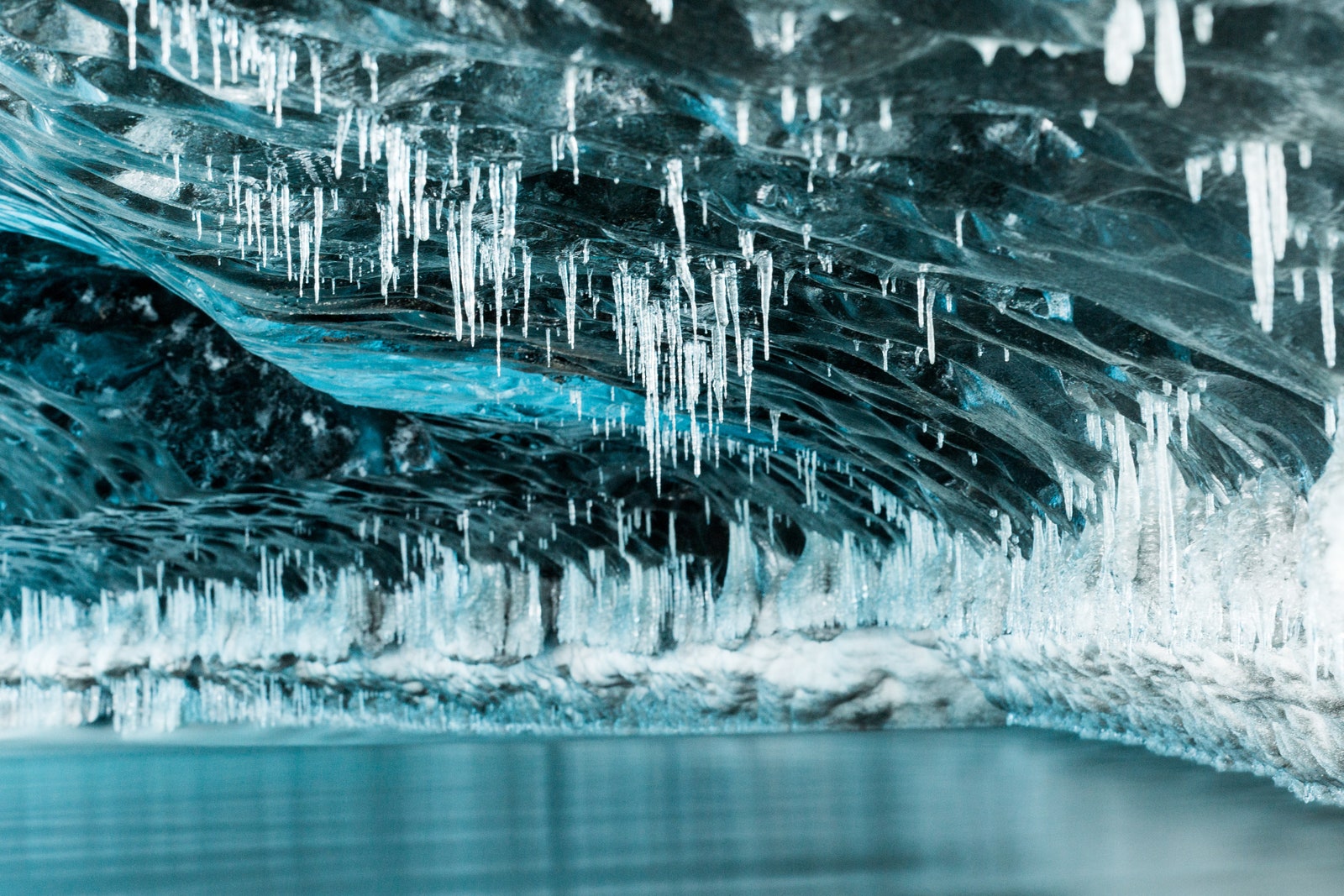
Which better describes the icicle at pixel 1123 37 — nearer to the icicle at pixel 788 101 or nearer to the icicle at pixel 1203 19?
the icicle at pixel 1203 19

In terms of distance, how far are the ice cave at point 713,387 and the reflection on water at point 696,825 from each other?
13 centimetres

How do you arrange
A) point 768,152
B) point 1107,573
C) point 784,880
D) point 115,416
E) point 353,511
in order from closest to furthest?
point 768,152, point 784,880, point 1107,573, point 115,416, point 353,511

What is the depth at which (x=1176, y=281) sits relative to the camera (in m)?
6.28

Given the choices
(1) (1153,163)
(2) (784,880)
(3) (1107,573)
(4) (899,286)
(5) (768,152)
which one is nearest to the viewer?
(1) (1153,163)

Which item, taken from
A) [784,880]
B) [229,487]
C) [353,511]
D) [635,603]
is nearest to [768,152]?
[784,880]

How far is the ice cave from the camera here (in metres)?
5.09

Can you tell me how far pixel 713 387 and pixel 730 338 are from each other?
34.8 inches

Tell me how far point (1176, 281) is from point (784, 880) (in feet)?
16.5

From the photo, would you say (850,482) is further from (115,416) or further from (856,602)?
(115,416)

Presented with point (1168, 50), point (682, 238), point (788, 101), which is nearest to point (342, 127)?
point (682, 238)

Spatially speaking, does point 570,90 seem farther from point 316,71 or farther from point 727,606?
point 727,606

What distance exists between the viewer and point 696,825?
464 inches

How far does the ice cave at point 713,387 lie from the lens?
16.7ft

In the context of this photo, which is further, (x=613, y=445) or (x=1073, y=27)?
(x=613, y=445)
